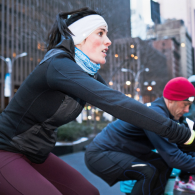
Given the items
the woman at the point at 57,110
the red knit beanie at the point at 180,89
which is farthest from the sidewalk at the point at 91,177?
the woman at the point at 57,110

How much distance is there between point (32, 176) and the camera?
4.02ft

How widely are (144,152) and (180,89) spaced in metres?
0.67

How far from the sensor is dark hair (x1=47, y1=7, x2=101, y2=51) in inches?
60.8

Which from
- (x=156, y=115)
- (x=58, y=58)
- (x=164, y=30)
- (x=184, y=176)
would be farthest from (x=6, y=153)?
(x=164, y=30)

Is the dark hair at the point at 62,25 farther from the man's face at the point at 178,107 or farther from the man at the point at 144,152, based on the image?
the man's face at the point at 178,107

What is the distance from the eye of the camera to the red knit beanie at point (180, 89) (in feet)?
6.45

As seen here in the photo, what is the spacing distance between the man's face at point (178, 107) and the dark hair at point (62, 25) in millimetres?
1052

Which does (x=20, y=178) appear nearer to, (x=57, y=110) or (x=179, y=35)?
(x=57, y=110)

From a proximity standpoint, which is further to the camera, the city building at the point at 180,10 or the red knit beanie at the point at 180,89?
the city building at the point at 180,10

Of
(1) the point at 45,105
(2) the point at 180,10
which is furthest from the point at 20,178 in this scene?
(2) the point at 180,10

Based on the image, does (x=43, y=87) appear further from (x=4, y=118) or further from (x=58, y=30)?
(x=58, y=30)

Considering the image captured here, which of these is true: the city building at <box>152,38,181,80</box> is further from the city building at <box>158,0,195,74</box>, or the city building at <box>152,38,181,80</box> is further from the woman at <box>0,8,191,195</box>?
the woman at <box>0,8,191,195</box>

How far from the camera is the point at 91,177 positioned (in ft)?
15.9

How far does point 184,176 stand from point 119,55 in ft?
41.4
